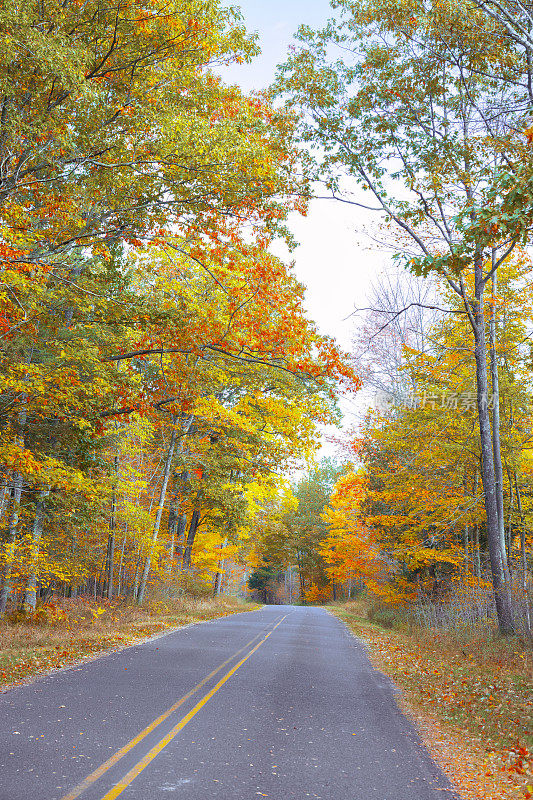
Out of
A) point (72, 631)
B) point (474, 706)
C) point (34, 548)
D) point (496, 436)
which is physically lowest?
point (72, 631)

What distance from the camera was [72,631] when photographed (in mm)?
15273

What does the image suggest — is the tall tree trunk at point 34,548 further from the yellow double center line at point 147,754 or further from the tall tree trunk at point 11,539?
the yellow double center line at point 147,754

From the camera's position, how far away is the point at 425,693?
9742 millimetres

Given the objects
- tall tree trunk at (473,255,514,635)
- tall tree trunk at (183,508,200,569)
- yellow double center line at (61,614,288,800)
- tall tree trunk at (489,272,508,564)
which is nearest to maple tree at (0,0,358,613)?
tall tree trunk at (473,255,514,635)

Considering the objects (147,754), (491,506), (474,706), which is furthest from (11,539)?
(491,506)

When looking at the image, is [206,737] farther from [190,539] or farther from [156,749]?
[190,539]

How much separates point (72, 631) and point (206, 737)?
33.2 ft

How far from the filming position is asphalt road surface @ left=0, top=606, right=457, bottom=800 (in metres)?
5.07

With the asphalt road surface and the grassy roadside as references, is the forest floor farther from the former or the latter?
the grassy roadside

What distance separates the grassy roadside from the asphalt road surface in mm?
802

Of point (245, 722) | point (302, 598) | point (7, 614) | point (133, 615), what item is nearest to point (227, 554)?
point (133, 615)

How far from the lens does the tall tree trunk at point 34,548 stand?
14922mm

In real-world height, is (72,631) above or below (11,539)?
below

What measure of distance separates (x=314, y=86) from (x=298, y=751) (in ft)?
47.4
